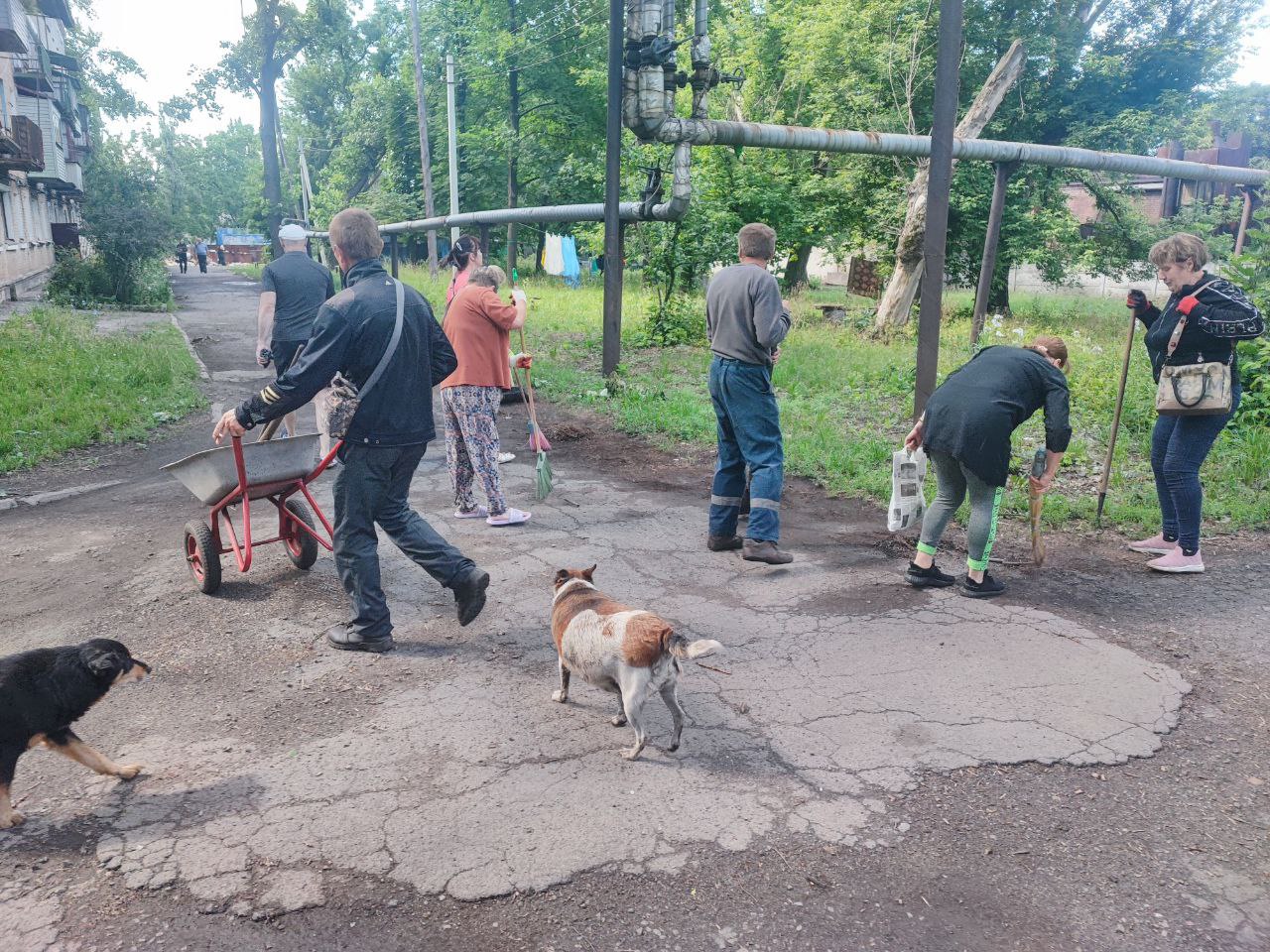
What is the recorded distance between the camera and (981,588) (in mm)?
5199

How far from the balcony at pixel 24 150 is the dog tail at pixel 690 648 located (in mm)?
24819

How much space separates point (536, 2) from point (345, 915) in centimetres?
3383

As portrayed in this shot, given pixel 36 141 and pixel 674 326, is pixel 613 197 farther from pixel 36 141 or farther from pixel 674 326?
pixel 36 141

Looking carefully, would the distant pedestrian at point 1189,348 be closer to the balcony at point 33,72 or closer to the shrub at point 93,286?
the shrub at point 93,286

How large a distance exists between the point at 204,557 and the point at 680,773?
122 inches

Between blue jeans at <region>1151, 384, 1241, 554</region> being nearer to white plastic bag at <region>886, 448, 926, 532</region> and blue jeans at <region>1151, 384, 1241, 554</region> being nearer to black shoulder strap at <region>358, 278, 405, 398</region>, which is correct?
white plastic bag at <region>886, 448, 926, 532</region>

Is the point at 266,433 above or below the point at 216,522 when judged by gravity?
above

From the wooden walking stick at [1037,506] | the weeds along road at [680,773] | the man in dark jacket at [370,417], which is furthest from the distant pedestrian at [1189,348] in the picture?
the man in dark jacket at [370,417]

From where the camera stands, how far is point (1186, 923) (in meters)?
2.68

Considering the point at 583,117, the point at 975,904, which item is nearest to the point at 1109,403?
the point at 975,904

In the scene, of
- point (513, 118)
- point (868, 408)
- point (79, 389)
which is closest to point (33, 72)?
point (513, 118)

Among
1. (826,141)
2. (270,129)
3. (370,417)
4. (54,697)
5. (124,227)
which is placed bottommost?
(54,697)

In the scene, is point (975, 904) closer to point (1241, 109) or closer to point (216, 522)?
point (216, 522)

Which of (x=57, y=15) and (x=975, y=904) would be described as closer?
(x=975, y=904)
